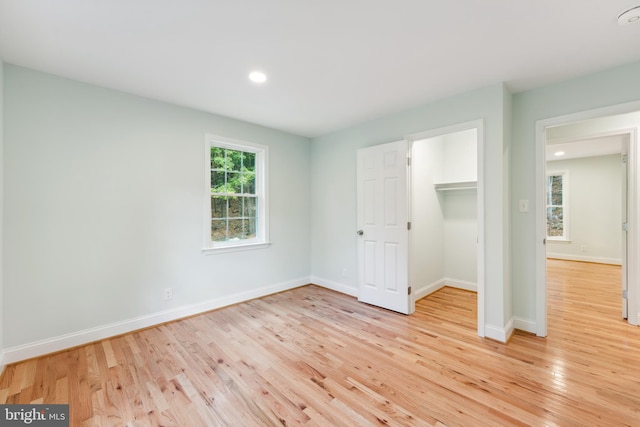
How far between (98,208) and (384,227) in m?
3.18

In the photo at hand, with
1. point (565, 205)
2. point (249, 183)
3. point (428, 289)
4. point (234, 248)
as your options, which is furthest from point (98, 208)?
point (565, 205)

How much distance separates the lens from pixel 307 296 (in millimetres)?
4027

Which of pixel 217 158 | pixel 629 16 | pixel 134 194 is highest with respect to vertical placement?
pixel 629 16

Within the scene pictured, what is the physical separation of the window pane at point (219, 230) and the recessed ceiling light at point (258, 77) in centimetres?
188

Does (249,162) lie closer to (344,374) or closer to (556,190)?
(344,374)

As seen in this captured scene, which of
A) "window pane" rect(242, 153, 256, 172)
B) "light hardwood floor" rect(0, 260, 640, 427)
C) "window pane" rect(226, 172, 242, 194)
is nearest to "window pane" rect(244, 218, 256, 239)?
"window pane" rect(226, 172, 242, 194)

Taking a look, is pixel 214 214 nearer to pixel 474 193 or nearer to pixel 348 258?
pixel 348 258

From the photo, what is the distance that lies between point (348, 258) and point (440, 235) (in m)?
1.57

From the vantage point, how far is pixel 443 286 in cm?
441

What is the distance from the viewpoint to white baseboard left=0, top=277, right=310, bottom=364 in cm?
230

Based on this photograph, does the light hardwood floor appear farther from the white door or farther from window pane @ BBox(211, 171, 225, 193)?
window pane @ BBox(211, 171, 225, 193)

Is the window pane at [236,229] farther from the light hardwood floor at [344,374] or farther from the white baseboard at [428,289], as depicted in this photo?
the white baseboard at [428,289]

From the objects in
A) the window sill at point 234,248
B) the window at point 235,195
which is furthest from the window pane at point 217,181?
the window sill at point 234,248

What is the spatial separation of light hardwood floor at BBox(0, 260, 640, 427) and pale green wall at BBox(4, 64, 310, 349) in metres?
0.40
